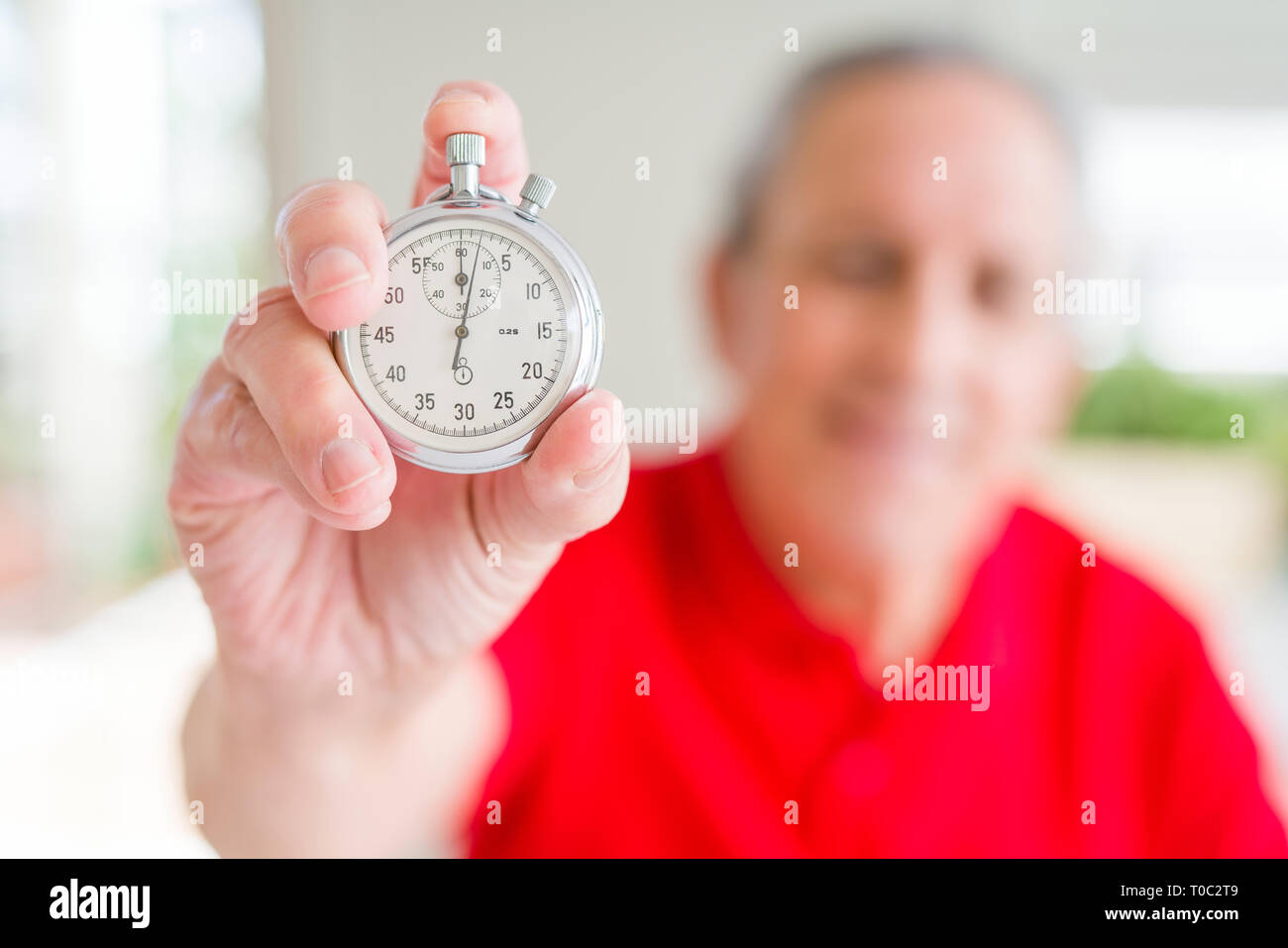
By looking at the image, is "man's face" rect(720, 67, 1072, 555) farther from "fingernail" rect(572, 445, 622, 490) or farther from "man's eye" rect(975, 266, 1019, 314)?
"fingernail" rect(572, 445, 622, 490)

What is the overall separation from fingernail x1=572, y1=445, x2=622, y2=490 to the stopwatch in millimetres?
62

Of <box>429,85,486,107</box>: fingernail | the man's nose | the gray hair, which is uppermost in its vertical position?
the gray hair

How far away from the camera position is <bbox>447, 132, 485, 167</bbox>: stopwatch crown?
0.92m

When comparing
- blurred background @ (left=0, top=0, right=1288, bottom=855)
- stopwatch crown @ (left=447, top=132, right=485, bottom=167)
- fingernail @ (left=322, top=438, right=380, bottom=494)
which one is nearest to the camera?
fingernail @ (left=322, top=438, right=380, bottom=494)

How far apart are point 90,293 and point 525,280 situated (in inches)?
132

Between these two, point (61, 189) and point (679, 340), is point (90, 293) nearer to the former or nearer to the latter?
point (61, 189)

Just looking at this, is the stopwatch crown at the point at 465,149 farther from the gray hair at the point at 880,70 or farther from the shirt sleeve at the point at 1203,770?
the shirt sleeve at the point at 1203,770

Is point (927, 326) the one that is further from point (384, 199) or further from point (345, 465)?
point (384, 199)

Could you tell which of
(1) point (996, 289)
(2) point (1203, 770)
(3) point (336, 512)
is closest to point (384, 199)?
(1) point (996, 289)

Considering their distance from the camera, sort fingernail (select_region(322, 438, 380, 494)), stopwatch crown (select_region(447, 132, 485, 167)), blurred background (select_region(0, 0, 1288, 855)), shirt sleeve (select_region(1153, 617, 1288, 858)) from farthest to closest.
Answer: blurred background (select_region(0, 0, 1288, 855))
shirt sleeve (select_region(1153, 617, 1288, 858))
stopwatch crown (select_region(447, 132, 485, 167))
fingernail (select_region(322, 438, 380, 494))

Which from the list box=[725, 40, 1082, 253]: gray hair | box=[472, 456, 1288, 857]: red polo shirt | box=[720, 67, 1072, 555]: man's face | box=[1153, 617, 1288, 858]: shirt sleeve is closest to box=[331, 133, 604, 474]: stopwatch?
box=[472, 456, 1288, 857]: red polo shirt
